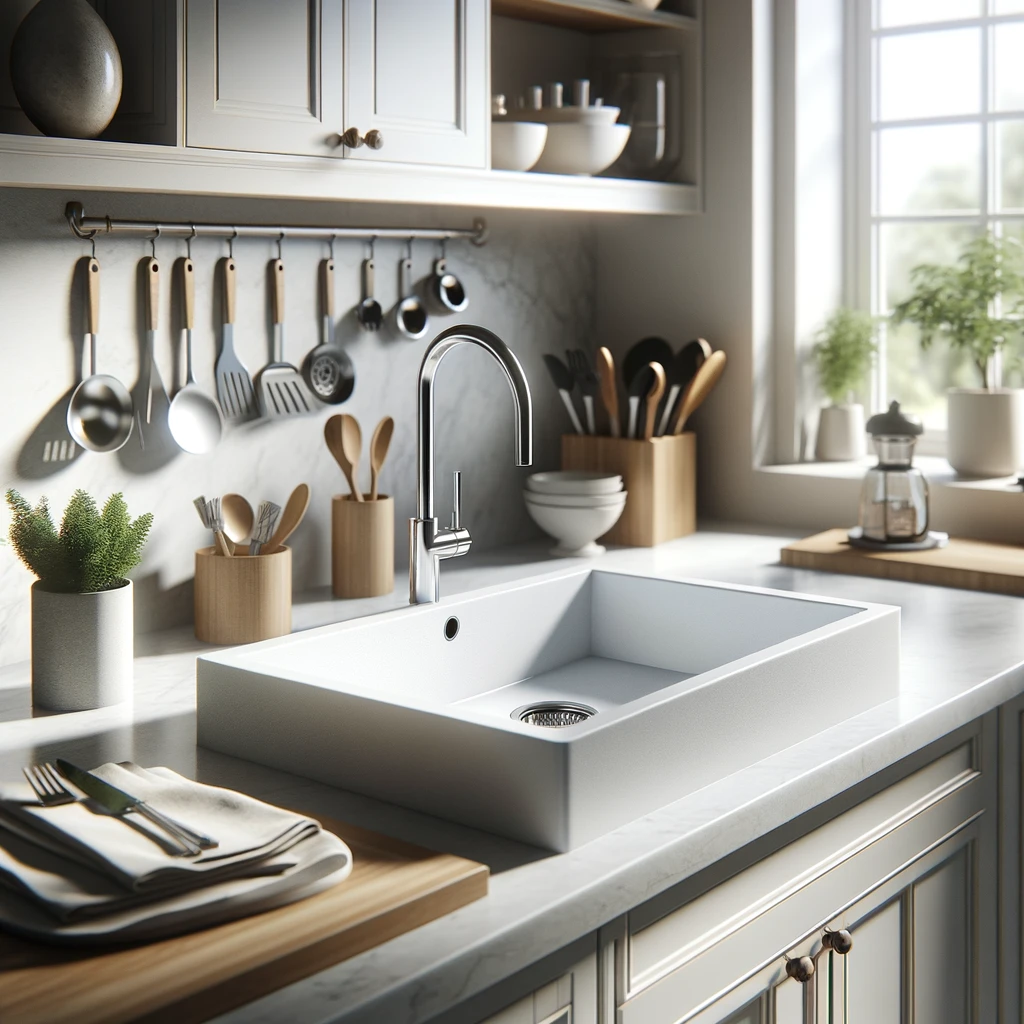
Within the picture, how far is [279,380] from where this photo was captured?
6.98 ft

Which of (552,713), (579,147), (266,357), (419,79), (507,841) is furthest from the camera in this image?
(579,147)

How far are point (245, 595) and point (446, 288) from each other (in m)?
0.80

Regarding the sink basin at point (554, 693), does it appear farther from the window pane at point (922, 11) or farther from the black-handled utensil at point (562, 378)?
the window pane at point (922, 11)

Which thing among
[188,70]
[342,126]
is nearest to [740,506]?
[342,126]

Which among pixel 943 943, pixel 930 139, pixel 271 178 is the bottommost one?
pixel 943 943

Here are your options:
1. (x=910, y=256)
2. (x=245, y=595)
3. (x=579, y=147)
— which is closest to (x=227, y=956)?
(x=245, y=595)

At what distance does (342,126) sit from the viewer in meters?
1.77

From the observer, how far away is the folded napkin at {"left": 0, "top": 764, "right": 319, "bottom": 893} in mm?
988

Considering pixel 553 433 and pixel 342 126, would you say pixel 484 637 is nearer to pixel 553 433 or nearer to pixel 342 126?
pixel 342 126

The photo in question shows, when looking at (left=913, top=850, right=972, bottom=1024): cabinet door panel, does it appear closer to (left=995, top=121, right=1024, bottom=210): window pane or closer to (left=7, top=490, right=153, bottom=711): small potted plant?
(left=7, top=490, right=153, bottom=711): small potted plant

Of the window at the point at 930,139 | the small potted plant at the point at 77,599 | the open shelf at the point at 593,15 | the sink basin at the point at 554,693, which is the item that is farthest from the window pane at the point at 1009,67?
the small potted plant at the point at 77,599

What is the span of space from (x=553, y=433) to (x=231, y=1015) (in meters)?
1.90

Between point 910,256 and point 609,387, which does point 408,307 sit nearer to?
point 609,387

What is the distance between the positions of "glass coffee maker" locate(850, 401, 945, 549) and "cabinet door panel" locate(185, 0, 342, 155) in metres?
1.13
